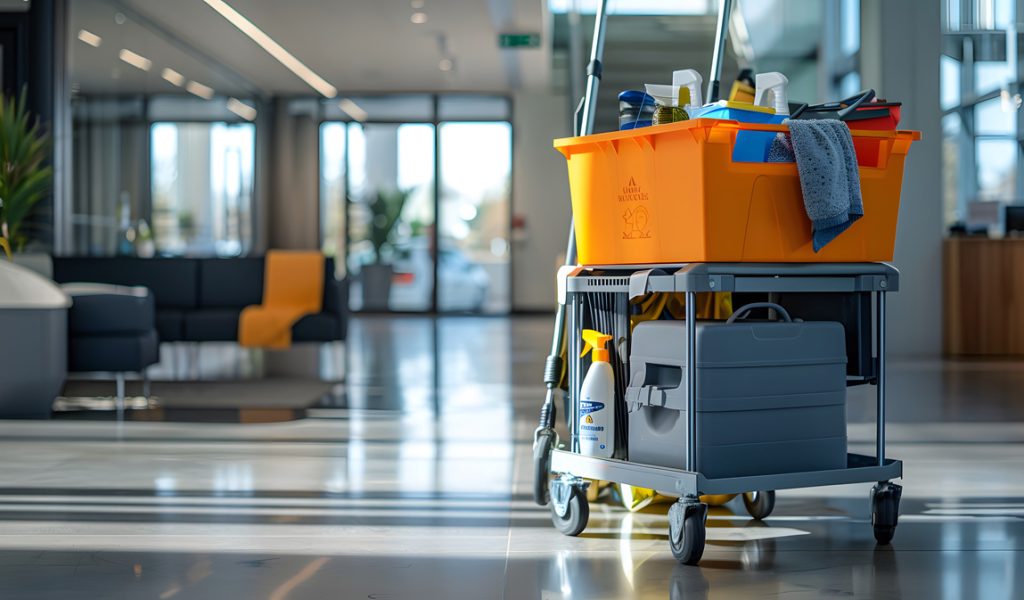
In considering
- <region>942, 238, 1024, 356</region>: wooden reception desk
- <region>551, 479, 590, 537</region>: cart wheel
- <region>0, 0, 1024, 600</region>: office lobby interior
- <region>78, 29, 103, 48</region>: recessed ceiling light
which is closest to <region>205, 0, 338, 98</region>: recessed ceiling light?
<region>0, 0, 1024, 600</region>: office lobby interior

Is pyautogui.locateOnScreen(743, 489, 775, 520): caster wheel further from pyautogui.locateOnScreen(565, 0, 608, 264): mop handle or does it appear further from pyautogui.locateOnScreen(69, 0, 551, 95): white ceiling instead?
pyautogui.locateOnScreen(69, 0, 551, 95): white ceiling

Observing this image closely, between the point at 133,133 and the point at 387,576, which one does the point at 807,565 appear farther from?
the point at 133,133

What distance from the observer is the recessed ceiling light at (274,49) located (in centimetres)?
957

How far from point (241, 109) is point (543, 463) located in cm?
1118

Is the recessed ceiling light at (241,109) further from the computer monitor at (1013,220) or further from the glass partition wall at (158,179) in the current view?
the computer monitor at (1013,220)

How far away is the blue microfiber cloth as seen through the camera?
88.3 inches

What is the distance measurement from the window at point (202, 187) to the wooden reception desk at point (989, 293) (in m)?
6.80

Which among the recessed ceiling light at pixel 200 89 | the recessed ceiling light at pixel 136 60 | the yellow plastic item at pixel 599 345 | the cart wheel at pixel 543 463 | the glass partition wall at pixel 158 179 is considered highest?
the recessed ceiling light at pixel 200 89

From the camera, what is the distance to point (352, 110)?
46.8 ft

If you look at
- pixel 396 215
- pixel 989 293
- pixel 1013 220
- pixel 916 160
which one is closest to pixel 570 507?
pixel 916 160

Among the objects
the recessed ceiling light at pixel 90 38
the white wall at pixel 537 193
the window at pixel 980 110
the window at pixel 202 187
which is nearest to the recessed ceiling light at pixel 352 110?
the window at pixel 202 187

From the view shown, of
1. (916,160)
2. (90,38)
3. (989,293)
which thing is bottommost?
(989,293)

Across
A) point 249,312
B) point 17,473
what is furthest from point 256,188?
point 17,473

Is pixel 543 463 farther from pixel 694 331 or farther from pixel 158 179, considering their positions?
pixel 158 179
